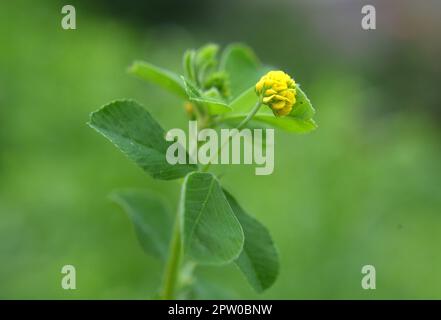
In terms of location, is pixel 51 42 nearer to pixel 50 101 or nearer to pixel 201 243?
pixel 50 101

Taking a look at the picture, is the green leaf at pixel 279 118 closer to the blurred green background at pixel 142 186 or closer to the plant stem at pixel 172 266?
the plant stem at pixel 172 266

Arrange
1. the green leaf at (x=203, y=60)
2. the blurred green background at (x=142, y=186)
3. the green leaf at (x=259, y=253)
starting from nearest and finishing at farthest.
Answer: the green leaf at (x=259, y=253) < the green leaf at (x=203, y=60) < the blurred green background at (x=142, y=186)

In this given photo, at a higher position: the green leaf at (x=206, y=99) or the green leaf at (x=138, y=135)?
the green leaf at (x=206, y=99)

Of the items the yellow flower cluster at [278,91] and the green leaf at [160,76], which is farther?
the green leaf at [160,76]

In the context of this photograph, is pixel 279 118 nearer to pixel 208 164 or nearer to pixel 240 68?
pixel 208 164

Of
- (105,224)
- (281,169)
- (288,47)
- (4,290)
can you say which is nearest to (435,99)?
(288,47)

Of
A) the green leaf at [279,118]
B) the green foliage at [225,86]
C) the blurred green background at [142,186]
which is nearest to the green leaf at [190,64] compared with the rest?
the green foliage at [225,86]
